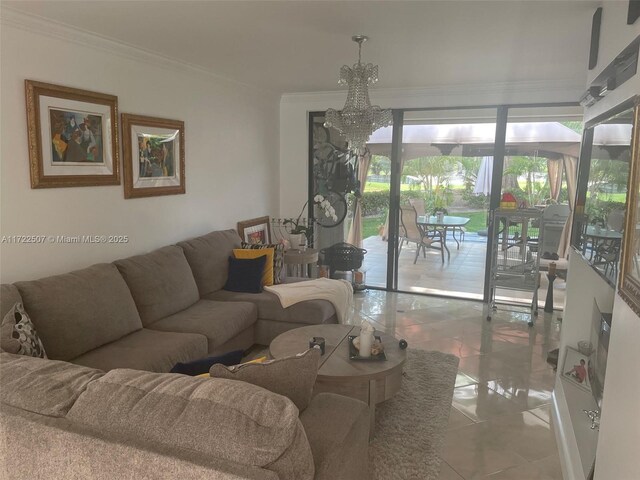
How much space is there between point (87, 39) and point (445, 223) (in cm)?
415

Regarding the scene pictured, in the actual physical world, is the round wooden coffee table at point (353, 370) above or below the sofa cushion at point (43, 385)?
below

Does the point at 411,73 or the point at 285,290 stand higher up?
the point at 411,73

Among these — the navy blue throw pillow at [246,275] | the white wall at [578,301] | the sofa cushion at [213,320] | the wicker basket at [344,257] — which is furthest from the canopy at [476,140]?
the sofa cushion at [213,320]

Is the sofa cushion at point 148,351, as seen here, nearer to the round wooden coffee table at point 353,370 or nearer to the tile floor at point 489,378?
the round wooden coffee table at point 353,370

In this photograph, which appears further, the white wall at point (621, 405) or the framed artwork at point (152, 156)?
the framed artwork at point (152, 156)

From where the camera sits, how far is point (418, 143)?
557 cm

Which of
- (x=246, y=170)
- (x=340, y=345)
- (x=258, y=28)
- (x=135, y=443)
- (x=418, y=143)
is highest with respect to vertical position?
(x=258, y=28)

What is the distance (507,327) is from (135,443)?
413 cm

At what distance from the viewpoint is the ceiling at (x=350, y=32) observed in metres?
2.62

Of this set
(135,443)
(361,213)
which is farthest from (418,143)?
(135,443)

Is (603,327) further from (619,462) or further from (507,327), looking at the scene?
(507,327)

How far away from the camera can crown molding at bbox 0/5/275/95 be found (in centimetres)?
272

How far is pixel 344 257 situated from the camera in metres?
5.76

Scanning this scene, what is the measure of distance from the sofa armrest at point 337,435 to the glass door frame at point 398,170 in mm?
3986
